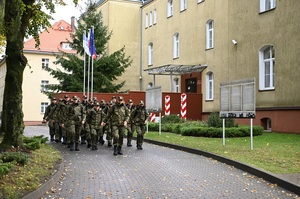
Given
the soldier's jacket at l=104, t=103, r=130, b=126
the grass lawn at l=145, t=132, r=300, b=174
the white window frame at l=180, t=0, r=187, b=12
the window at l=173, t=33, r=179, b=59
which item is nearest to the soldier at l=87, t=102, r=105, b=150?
the soldier's jacket at l=104, t=103, r=130, b=126

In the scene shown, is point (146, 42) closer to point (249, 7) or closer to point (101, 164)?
point (249, 7)

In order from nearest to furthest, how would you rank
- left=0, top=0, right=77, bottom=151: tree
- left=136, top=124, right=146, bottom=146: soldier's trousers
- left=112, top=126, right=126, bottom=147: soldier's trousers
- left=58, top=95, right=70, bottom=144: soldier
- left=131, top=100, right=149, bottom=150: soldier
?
left=0, top=0, right=77, bottom=151: tree → left=112, top=126, right=126, bottom=147: soldier's trousers → left=136, top=124, right=146, bottom=146: soldier's trousers → left=131, top=100, right=149, bottom=150: soldier → left=58, top=95, right=70, bottom=144: soldier

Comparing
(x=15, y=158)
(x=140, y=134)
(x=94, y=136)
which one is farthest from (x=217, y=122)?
(x=15, y=158)

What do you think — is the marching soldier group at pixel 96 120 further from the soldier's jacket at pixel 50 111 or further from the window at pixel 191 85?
the window at pixel 191 85

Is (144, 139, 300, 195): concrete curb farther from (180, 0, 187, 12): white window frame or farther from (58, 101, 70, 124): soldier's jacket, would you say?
(180, 0, 187, 12): white window frame

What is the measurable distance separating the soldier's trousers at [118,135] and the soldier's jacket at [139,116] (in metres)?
2.54

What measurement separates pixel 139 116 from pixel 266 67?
11411 millimetres

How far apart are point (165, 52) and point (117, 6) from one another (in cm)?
1053

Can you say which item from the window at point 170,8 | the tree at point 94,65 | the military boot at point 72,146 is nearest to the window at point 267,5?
the window at point 170,8

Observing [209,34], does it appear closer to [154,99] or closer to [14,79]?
[154,99]

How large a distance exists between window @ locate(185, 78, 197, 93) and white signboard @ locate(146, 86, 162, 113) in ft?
37.8

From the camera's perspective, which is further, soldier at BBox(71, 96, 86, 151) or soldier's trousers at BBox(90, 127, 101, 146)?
soldier's trousers at BBox(90, 127, 101, 146)

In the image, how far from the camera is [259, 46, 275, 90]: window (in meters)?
26.0

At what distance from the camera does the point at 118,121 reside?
16.0 meters
